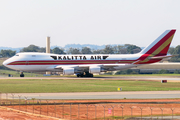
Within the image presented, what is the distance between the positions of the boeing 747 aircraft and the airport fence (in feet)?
121

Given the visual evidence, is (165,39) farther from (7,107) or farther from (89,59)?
(7,107)

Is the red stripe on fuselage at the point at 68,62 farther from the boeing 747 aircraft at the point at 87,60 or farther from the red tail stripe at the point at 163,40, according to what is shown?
the red tail stripe at the point at 163,40

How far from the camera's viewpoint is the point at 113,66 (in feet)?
233

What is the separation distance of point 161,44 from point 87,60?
58.6 feet

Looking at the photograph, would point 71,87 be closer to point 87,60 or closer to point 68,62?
point 68,62

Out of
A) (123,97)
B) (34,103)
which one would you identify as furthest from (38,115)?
(123,97)

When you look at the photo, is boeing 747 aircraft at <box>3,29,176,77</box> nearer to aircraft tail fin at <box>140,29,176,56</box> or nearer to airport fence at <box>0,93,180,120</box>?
aircraft tail fin at <box>140,29,176,56</box>

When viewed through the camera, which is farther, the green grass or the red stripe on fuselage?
the red stripe on fuselage

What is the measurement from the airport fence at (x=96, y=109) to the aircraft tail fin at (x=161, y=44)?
40512mm

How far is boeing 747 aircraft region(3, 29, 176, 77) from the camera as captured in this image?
71.2 meters

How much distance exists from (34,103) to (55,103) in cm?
232

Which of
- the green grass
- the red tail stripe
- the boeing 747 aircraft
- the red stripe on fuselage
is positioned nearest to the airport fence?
the green grass

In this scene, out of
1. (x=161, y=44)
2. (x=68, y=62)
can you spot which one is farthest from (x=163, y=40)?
(x=68, y=62)

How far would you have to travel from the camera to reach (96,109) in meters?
29.9
